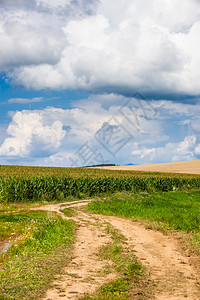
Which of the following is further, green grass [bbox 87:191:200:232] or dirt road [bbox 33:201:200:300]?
green grass [bbox 87:191:200:232]

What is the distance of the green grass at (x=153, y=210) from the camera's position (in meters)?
16.0

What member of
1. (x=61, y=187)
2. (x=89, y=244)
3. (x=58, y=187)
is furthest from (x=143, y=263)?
(x=61, y=187)

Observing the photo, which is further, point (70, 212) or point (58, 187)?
point (58, 187)

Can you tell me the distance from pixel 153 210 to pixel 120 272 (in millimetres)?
12331

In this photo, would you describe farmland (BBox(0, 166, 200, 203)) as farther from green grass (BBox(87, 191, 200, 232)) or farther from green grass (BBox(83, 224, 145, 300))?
green grass (BBox(83, 224, 145, 300))

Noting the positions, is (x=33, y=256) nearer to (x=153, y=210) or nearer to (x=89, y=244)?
(x=89, y=244)

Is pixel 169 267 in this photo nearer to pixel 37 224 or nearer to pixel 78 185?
pixel 37 224

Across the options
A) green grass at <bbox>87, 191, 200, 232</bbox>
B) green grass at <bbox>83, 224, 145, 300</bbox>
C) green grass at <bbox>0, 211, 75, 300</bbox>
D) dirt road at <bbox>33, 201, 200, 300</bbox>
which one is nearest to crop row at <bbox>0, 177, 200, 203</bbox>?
green grass at <bbox>87, 191, 200, 232</bbox>

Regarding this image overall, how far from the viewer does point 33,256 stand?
32.8ft

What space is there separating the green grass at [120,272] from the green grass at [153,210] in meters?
4.79

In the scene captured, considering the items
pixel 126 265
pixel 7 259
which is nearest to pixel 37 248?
pixel 7 259

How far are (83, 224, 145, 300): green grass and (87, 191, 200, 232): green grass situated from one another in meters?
4.79

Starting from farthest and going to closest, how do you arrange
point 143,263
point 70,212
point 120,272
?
point 70,212
point 143,263
point 120,272

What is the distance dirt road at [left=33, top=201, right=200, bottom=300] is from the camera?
7.32 meters
